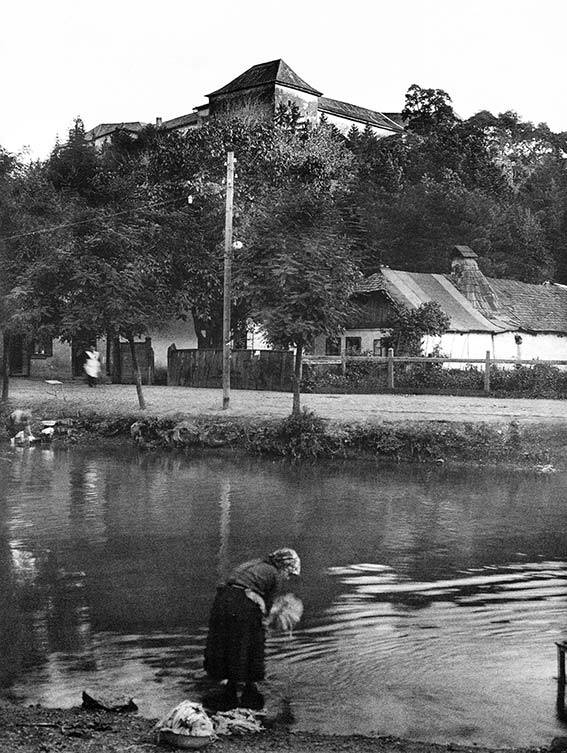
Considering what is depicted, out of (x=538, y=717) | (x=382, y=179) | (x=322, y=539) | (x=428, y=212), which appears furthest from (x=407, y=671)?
(x=382, y=179)

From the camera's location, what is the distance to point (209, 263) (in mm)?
40812

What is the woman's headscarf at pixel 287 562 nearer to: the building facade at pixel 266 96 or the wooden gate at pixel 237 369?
the wooden gate at pixel 237 369

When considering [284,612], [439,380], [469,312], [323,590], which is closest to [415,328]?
[439,380]

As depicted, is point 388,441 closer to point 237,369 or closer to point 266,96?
point 237,369

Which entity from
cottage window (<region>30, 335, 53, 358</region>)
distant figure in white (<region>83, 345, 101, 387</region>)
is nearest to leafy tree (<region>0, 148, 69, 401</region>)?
distant figure in white (<region>83, 345, 101, 387</region>)

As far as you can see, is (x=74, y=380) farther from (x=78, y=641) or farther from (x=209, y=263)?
(x=78, y=641)

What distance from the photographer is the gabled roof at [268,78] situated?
6438cm

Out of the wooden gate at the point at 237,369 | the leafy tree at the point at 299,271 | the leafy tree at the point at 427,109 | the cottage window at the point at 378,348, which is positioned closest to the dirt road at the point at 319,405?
the wooden gate at the point at 237,369

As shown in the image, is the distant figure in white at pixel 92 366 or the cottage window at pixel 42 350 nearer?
the distant figure in white at pixel 92 366

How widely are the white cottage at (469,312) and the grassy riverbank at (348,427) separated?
12.2m

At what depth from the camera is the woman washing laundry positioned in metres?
7.99

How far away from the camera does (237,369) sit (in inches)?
1535

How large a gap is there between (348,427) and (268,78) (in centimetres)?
4556

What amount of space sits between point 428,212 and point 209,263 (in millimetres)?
20372
